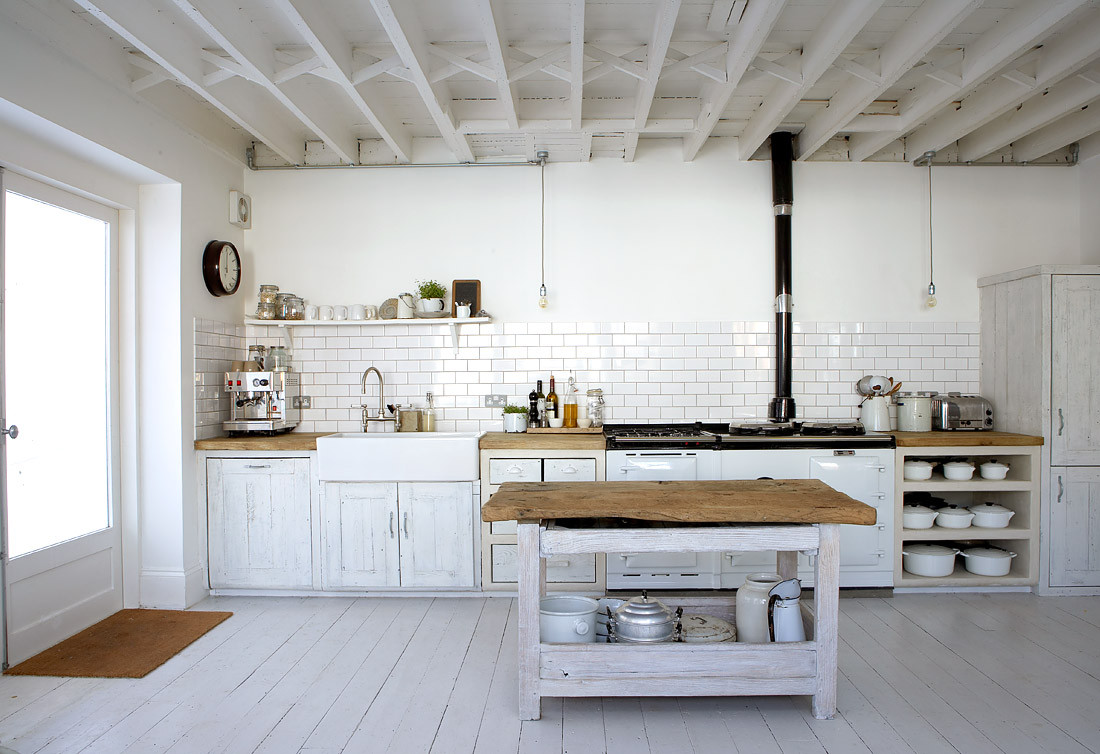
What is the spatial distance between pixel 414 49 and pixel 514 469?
2.37 meters

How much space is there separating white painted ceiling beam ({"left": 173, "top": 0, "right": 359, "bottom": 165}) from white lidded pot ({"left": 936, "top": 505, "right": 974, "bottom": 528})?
4.58 m

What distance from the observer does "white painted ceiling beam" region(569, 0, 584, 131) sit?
2.76 m

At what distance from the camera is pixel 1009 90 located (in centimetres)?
367

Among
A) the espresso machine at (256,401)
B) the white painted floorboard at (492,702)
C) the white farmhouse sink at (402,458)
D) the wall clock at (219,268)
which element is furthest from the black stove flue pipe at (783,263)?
the wall clock at (219,268)

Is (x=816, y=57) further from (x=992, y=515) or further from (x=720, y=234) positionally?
(x=992, y=515)

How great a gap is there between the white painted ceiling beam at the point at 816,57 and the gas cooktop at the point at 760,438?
190 cm

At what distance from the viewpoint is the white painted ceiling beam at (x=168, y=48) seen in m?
2.75

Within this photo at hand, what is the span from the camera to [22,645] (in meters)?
3.21

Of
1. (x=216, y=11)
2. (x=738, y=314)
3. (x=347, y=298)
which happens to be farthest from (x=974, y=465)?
(x=216, y=11)

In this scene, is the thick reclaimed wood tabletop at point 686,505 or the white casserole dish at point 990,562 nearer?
the thick reclaimed wood tabletop at point 686,505

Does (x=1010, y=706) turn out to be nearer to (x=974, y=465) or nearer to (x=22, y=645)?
(x=974, y=465)

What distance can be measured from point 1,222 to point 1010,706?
503 cm

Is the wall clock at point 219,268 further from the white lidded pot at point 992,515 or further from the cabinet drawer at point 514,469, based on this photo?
the white lidded pot at point 992,515

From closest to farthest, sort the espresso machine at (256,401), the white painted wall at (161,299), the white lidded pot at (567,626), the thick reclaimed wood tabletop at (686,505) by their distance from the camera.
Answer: the thick reclaimed wood tabletop at (686,505)
the white lidded pot at (567,626)
the white painted wall at (161,299)
the espresso machine at (256,401)
